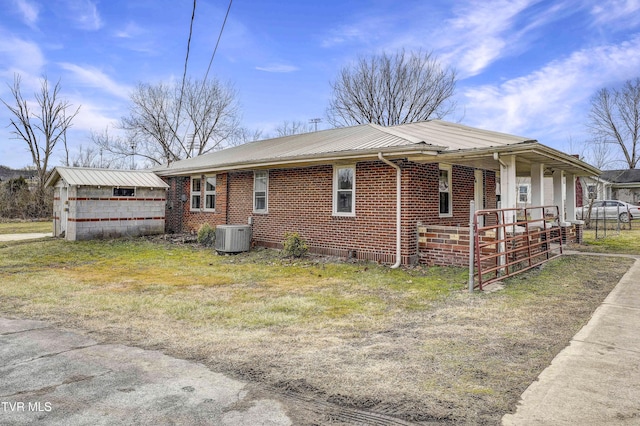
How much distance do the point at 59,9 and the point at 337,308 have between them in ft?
28.9

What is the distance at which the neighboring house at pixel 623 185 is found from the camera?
105 ft

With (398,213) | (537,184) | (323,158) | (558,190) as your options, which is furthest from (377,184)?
(558,190)

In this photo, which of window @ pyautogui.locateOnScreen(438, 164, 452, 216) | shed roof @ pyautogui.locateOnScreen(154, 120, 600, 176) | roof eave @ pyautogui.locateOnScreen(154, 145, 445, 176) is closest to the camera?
shed roof @ pyautogui.locateOnScreen(154, 120, 600, 176)

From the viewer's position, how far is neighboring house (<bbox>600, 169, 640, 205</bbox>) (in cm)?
3186

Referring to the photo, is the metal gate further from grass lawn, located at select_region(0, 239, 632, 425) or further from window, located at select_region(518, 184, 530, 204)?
window, located at select_region(518, 184, 530, 204)

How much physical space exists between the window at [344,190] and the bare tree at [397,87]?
21774 mm

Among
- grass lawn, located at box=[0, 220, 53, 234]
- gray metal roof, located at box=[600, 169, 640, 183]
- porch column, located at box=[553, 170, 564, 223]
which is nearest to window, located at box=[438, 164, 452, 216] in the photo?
porch column, located at box=[553, 170, 564, 223]

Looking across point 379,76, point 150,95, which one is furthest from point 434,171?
point 150,95

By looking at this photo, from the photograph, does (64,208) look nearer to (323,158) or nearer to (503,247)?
(323,158)

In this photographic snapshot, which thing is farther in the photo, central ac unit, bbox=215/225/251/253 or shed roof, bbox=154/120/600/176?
central ac unit, bbox=215/225/251/253

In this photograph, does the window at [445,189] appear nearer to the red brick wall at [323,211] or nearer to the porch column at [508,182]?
the red brick wall at [323,211]

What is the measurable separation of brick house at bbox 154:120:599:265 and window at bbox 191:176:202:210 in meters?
1.43

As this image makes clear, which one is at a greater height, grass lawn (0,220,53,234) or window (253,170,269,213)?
window (253,170,269,213)

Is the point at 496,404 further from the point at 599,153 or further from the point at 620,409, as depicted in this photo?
the point at 599,153
